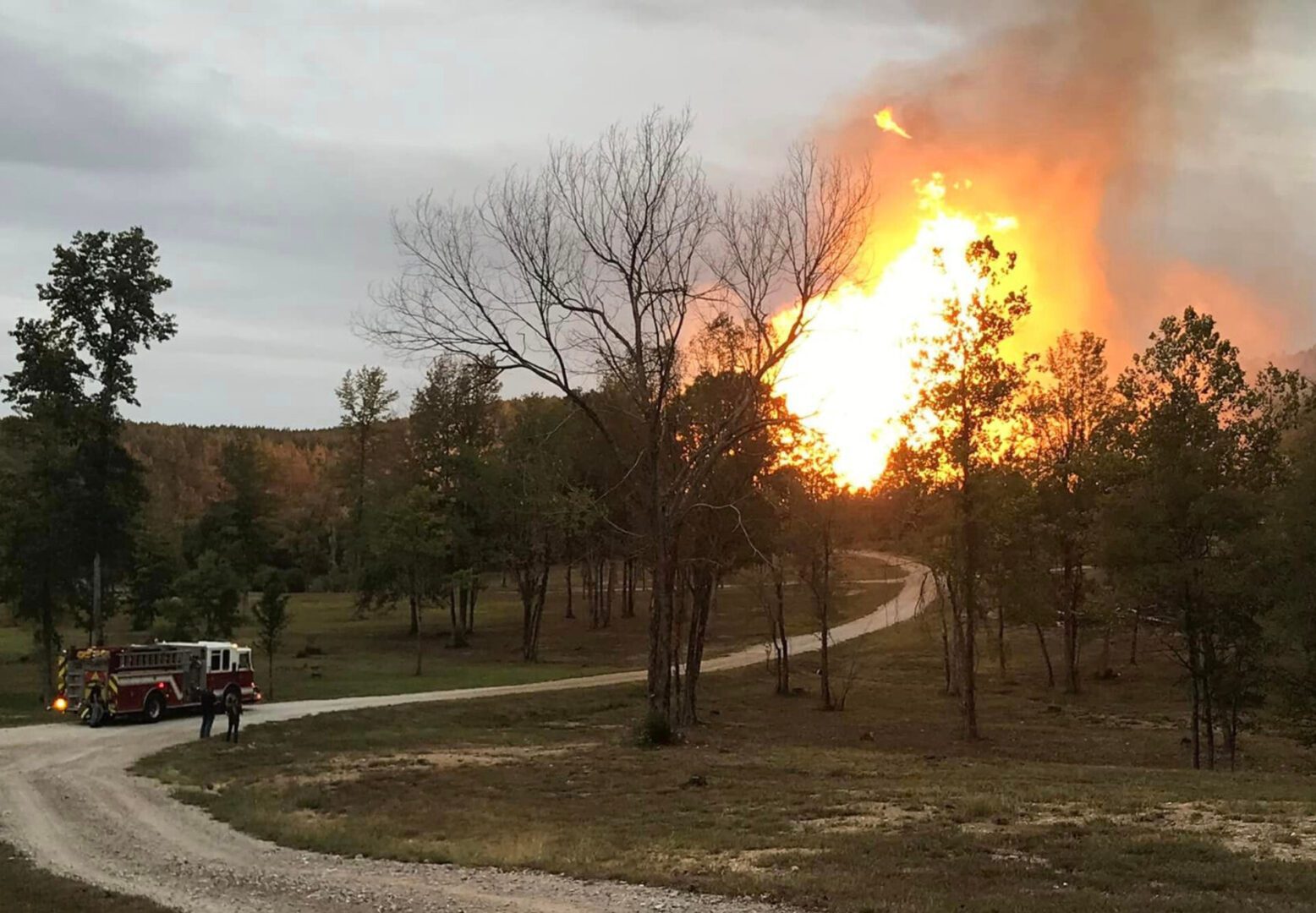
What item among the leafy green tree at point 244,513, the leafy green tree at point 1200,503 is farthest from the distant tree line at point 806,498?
the leafy green tree at point 244,513

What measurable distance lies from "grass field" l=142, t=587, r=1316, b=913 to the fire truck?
5.87 meters

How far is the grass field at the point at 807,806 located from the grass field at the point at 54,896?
3.18 m

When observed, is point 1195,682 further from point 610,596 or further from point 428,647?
point 428,647

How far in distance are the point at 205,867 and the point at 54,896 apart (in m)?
2.07

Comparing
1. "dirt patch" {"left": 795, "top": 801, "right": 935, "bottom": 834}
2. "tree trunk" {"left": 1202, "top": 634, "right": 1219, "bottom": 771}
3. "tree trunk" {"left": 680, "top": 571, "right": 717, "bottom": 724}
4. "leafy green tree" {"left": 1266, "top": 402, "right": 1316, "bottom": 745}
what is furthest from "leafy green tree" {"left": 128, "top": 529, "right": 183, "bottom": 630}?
"leafy green tree" {"left": 1266, "top": 402, "right": 1316, "bottom": 745}

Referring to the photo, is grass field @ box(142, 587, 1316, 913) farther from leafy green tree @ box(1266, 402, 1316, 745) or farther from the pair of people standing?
leafy green tree @ box(1266, 402, 1316, 745)

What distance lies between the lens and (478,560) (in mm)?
69875

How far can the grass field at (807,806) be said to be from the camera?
11.5 metres

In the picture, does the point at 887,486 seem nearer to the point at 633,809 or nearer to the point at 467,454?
the point at 633,809

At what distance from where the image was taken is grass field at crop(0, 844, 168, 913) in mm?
12055

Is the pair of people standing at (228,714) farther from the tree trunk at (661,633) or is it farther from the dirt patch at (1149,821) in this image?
the dirt patch at (1149,821)

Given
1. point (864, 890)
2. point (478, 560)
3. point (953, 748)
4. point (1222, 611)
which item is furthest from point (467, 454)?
point (864, 890)

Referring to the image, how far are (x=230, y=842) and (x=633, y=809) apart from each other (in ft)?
22.2

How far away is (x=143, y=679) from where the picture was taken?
34.5 m
